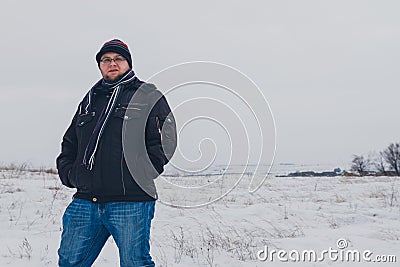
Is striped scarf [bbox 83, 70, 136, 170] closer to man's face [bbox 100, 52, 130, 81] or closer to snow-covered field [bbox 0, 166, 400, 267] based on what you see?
man's face [bbox 100, 52, 130, 81]

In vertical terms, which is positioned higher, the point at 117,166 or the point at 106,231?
the point at 117,166

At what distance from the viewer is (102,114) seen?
2.51 metres

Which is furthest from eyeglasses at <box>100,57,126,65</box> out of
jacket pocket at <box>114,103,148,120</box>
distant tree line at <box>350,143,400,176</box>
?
distant tree line at <box>350,143,400,176</box>

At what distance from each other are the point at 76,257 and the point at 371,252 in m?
3.34

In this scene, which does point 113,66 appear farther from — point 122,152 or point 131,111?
point 122,152

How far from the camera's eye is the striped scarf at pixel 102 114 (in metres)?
2.44

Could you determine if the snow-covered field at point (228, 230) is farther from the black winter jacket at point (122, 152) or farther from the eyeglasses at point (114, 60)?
the eyeglasses at point (114, 60)

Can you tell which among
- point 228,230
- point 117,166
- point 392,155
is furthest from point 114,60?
point 392,155

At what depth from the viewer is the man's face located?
2.60 m

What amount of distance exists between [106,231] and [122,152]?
56cm

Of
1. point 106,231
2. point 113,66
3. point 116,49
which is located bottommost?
point 106,231

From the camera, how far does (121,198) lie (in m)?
2.39

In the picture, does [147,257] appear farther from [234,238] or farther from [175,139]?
[234,238]

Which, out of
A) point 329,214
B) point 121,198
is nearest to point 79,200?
point 121,198
